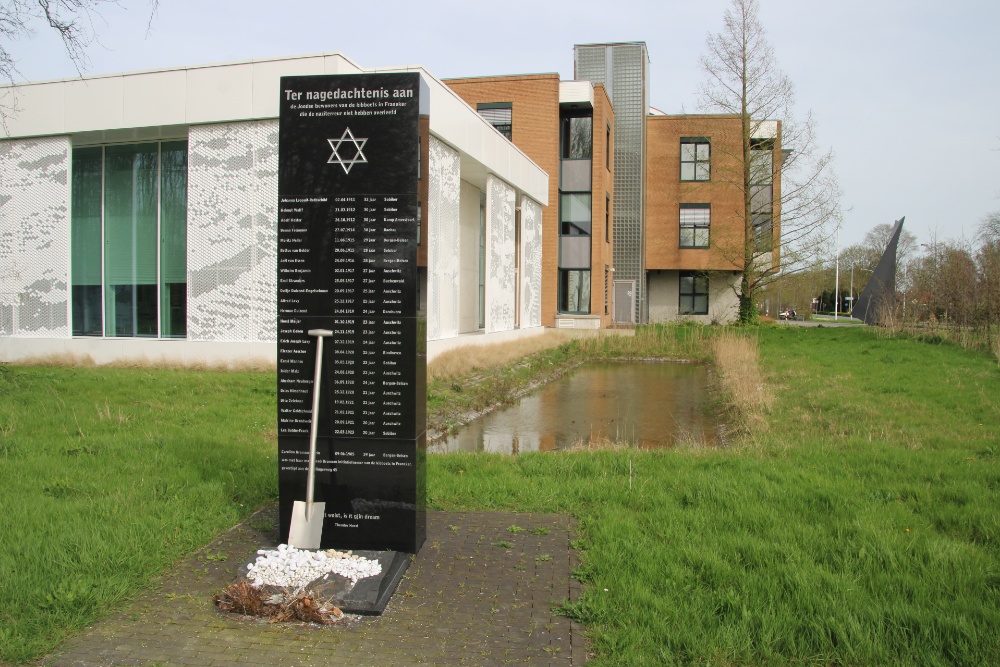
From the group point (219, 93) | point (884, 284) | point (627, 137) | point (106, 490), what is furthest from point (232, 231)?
point (884, 284)

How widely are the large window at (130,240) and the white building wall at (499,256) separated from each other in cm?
1003

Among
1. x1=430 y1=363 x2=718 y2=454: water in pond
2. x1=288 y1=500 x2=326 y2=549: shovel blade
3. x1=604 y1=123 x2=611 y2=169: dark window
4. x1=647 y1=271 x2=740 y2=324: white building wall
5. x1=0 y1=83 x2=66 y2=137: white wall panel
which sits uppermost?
x1=604 y1=123 x2=611 y2=169: dark window

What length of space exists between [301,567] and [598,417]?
30.1ft

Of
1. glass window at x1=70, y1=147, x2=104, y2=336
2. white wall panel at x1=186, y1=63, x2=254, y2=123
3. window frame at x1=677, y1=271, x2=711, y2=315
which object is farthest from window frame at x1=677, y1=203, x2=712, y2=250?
glass window at x1=70, y1=147, x2=104, y2=336

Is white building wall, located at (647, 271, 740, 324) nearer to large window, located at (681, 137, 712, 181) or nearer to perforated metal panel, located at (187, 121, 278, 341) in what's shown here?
large window, located at (681, 137, 712, 181)

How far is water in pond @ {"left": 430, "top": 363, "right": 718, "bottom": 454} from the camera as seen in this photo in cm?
1094

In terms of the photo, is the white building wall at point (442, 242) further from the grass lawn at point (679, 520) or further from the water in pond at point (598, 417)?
the grass lawn at point (679, 520)

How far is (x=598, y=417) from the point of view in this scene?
13414 mm

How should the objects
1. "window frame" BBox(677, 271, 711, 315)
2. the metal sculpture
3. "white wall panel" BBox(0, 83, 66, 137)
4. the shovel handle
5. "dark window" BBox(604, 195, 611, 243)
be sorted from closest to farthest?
the shovel handle, "white wall panel" BBox(0, 83, 66, 137), the metal sculpture, "dark window" BBox(604, 195, 611, 243), "window frame" BBox(677, 271, 711, 315)

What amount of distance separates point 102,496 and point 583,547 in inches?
155

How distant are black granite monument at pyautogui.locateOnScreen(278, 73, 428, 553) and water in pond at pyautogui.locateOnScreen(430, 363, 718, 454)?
15.5ft

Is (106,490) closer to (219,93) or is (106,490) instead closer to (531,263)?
(219,93)

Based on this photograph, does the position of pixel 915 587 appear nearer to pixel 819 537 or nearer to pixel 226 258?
pixel 819 537

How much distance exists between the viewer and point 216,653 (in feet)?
12.8
